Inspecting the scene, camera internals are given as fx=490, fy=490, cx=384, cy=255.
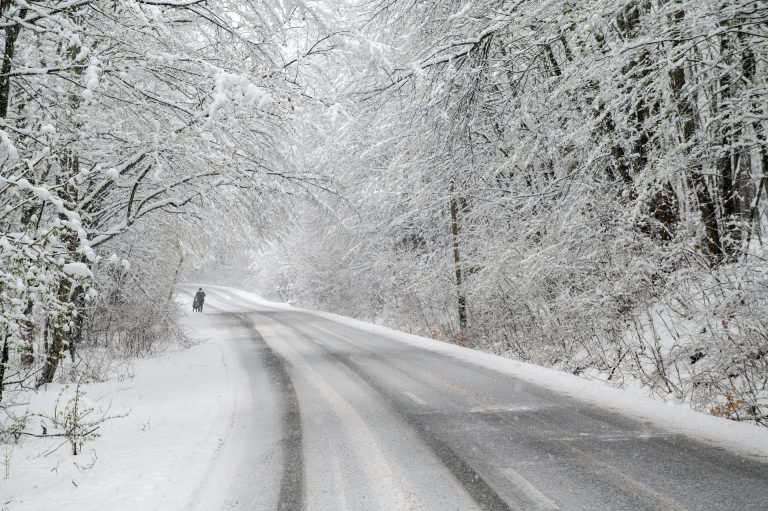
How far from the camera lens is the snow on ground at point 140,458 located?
425cm

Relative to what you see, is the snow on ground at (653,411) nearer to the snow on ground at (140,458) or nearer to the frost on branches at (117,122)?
the snow on ground at (140,458)

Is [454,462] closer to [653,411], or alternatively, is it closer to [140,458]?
[653,411]

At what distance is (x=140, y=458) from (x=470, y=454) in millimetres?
3502

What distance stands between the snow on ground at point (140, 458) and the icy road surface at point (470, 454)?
237 millimetres

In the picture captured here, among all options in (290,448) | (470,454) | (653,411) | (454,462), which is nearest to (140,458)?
(290,448)

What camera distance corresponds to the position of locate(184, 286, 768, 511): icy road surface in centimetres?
389

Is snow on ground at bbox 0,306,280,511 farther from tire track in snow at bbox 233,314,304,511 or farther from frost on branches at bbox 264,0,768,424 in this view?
frost on branches at bbox 264,0,768,424

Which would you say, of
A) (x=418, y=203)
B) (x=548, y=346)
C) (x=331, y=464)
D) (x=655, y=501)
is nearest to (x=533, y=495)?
(x=655, y=501)

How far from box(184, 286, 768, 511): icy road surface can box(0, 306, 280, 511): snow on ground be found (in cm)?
24

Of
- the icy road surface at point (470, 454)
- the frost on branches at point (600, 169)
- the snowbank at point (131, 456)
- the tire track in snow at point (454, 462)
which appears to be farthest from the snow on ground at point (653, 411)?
the snowbank at point (131, 456)

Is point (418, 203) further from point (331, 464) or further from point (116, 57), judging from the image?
point (331, 464)

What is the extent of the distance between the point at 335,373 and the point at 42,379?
5.31m

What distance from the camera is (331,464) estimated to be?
15.7 feet

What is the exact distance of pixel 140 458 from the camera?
526 centimetres
